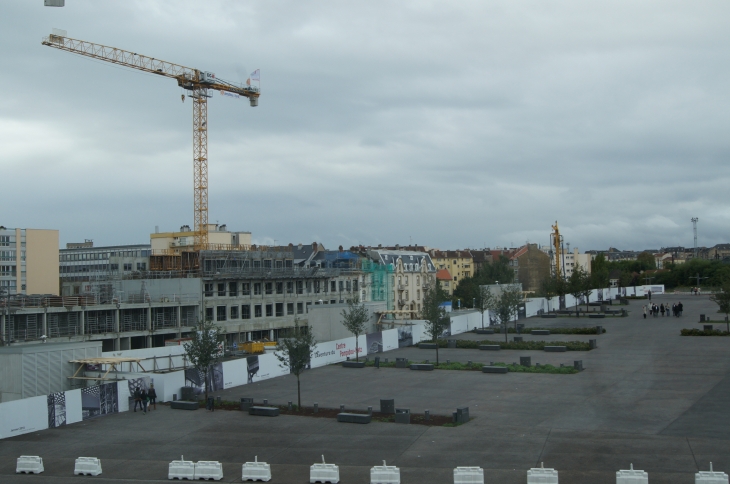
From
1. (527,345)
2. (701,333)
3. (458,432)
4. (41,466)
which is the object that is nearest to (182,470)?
(41,466)

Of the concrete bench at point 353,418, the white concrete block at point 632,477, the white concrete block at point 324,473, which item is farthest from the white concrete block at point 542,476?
the concrete bench at point 353,418

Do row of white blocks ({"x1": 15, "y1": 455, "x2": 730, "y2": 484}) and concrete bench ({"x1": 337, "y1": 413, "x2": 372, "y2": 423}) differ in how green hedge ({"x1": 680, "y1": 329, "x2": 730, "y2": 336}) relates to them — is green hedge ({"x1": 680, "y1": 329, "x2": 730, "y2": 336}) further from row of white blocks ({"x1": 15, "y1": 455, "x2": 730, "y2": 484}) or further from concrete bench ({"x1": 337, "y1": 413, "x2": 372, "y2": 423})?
row of white blocks ({"x1": 15, "y1": 455, "x2": 730, "y2": 484})

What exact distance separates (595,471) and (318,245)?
330 feet

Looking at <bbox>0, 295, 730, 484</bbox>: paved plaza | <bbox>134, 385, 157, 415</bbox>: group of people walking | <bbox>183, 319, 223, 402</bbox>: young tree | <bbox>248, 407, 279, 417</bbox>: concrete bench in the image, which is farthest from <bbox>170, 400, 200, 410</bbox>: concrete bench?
<bbox>248, 407, 279, 417</bbox>: concrete bench

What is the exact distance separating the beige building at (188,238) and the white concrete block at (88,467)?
79.2 meters

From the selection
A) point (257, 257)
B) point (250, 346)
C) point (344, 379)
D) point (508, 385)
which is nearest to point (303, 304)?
point (257, 257)

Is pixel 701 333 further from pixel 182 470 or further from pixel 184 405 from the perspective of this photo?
pixel 182 470

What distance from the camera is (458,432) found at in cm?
2619

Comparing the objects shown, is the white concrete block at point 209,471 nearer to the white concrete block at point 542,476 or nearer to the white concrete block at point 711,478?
the white concrete block at point 542,476

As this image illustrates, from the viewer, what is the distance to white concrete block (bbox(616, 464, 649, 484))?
59.3ft

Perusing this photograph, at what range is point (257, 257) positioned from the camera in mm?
86062

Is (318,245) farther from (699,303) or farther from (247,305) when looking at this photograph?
(699,303)

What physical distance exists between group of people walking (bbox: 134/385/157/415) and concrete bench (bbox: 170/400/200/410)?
961 mm

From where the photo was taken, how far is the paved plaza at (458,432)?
70.8ft
